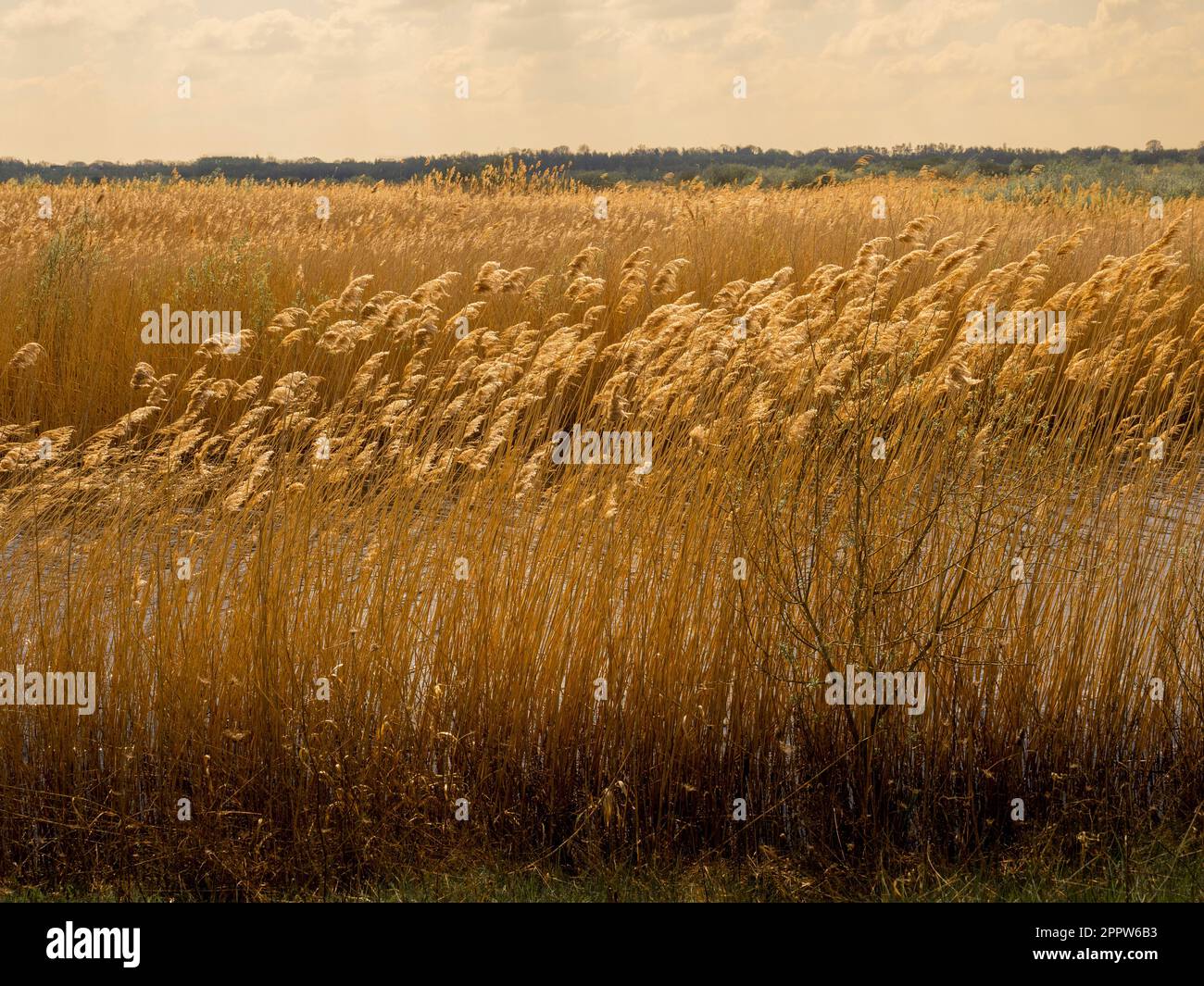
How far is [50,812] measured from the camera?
10.8ft

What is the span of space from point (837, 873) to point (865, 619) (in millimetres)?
753

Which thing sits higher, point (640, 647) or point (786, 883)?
point (640, 647)

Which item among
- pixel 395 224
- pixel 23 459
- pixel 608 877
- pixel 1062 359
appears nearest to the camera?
pixel 608 877

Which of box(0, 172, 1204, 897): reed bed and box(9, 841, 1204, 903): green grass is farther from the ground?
box(0, 172, 1204, 897): reed bed

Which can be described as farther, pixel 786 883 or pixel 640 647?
pixel 640 647

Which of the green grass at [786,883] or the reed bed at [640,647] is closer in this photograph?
the green grass at [786,883]

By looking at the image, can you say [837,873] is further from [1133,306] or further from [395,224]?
[395,224]

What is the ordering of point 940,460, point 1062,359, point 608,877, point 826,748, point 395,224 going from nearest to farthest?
point 608,877 → point 826,748 → point 940,460 → point 1062,359 → point 395,224

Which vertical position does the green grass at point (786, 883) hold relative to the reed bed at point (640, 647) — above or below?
below

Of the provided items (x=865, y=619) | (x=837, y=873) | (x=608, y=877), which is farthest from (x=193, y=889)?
(x=865, y=619)

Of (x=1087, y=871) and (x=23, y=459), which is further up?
(x=23, y=459)

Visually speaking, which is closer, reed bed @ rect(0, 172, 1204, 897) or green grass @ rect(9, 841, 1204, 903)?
green grass @ rect(9, 841, 1204, 903)

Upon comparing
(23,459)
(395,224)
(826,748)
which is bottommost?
(826,748)

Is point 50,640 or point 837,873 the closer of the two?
point 837,873
